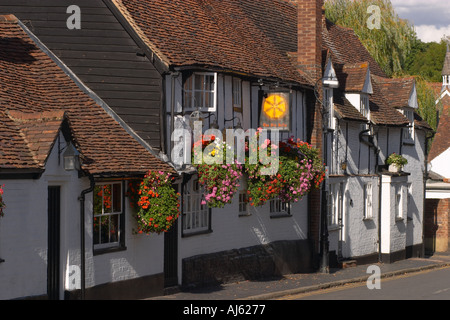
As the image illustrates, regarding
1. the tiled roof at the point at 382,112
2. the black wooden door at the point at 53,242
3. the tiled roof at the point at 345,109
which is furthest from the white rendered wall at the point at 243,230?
the tiled roof at the point at 382,112

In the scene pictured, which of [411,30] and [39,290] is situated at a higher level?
[411,30]

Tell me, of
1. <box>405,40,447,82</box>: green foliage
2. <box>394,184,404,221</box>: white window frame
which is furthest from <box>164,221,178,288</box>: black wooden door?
<box>405,40,447,82</box>: green foliage

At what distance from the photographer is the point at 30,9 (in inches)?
835

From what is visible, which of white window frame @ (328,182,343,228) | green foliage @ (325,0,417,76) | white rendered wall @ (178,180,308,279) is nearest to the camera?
white rendered wall @ (178,180,308,279)

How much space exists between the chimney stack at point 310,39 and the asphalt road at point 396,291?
685 centimetres

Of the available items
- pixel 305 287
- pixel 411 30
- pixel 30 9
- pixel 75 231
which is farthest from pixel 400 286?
pixel 411 30

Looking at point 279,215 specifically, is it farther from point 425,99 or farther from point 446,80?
point 446,80

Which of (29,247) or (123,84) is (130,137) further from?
(29,247)

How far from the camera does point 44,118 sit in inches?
665

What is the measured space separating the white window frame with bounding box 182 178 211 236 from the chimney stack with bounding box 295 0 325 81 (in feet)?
23.0

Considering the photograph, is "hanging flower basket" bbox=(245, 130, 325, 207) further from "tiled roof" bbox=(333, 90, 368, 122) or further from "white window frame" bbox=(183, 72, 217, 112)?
"tiled roof" bbox=(333, 90, 368, 122)

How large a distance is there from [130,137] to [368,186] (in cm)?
1411

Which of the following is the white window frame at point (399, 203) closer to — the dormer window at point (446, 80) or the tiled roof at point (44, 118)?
the tiled roof at point (44, 118)

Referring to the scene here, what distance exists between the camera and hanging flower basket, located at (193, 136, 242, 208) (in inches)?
805
